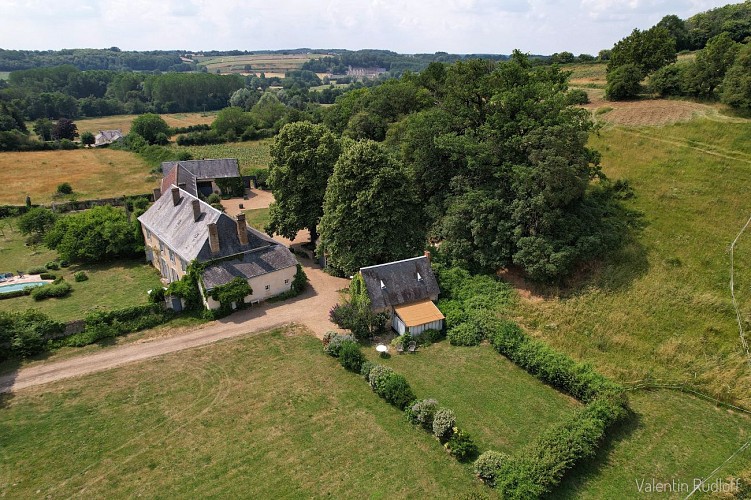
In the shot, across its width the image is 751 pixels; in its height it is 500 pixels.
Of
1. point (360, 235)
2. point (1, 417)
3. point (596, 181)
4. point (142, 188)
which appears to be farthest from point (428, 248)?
point (142, 188)

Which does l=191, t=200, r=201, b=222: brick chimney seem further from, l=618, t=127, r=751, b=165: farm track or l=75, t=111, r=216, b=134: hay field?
l=75, t=111, r=216, b=134: hay field

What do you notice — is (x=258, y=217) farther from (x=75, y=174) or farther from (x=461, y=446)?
(x=75, y=174)

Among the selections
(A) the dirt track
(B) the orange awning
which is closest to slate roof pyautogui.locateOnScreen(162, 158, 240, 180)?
(A) the dirt track

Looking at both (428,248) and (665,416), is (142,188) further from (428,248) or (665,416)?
(665,416)

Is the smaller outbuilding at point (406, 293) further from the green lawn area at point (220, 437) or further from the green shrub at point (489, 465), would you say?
the green shrub at point (489, 465)

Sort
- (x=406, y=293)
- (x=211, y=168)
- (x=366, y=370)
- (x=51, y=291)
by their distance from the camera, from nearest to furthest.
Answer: (x=366, y=370)
(x=406, y=293)
(x=51, y=291)
(x=211, y=168)

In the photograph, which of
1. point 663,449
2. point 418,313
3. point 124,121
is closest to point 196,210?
point 418,313

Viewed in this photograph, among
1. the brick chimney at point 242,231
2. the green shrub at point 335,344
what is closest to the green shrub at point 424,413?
the green shrub at point 335,344
